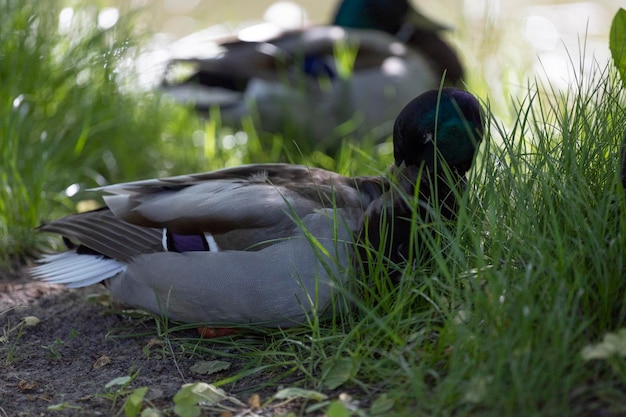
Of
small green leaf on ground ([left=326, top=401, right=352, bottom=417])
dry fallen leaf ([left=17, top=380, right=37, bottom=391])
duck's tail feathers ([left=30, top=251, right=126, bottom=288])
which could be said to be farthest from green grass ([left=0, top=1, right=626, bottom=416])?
dry fallen leaf ([left=17, top=380, right=37, bottom=391])

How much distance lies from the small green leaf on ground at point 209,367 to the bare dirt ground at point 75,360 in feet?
0.07

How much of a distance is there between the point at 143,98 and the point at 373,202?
2.37 metres

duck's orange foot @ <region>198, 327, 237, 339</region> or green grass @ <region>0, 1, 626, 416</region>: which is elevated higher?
green grass @ <region>0, 1, 626, 416</region>

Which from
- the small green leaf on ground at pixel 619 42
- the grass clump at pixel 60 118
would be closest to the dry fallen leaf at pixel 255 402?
the small green leaf on ground at pixel 619 42

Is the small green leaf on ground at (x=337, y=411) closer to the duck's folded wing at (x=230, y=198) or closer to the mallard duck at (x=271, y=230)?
the mallard duck at (x=271, y=230)

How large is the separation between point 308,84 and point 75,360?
10.9ft

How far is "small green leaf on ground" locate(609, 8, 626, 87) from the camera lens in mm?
2873

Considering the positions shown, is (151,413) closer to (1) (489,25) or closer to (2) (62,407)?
(2) (62,407)

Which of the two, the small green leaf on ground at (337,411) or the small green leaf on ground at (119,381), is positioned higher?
the small green leaf on ground at (337,411)

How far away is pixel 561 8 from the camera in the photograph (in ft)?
28.2

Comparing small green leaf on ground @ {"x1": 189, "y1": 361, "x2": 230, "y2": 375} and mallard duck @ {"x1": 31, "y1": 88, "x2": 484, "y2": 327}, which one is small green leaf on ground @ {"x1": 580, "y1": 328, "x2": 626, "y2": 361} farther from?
small green leaf on ground @ {"x1": 189, "y1": 361, "x2": 230, "y2": 375}

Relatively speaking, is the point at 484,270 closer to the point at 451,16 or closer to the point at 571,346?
the point at 571,346

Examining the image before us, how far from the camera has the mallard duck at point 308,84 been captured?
574 centimetres

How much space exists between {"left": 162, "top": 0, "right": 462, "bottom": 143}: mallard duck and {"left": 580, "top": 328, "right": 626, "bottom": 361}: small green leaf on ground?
3.77 m
